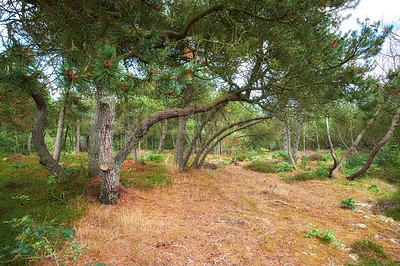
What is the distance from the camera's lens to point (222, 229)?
297 cm

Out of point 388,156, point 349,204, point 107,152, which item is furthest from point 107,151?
point 388,156

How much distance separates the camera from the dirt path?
7.38 feet

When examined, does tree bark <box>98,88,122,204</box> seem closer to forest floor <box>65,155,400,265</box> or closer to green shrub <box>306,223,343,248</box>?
forest floor <box>65,155,400,265</box>

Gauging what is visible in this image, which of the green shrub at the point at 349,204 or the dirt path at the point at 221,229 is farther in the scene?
the green shrub at the point at 349,204

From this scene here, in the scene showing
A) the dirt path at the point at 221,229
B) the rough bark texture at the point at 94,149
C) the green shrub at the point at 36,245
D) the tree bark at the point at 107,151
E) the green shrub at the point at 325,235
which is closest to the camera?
the green shrub at the point at 36,245

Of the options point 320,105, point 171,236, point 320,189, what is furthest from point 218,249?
point 320,189

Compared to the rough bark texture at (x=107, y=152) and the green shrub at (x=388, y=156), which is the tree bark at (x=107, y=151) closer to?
the rough bark texture at (x=107, y=152)

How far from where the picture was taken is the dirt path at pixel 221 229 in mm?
2248

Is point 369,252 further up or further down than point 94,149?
further down

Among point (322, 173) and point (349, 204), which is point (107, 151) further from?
point (322, 173)

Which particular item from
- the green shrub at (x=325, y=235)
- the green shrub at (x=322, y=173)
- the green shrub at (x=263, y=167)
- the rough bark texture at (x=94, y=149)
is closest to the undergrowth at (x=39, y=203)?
the rough bark texture at (x=94, y=149)

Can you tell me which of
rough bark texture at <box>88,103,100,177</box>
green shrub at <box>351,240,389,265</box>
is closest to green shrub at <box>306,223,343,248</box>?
green shrub at <box>351,240,389,265</box>

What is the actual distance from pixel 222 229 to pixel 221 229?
0.05 feet

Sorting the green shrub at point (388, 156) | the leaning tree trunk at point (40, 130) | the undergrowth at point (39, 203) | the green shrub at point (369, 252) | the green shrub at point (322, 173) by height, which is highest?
the leaning tree trunk at point (40, 130)
